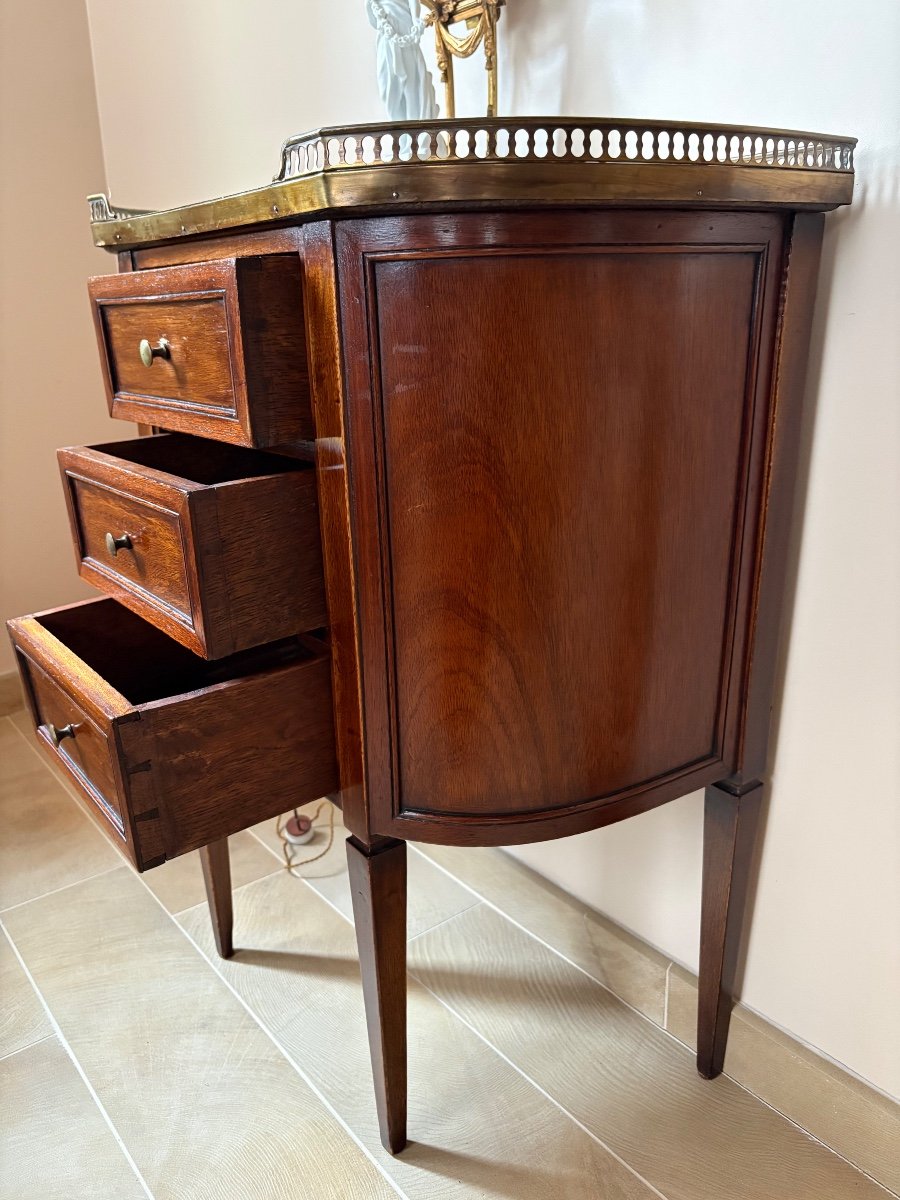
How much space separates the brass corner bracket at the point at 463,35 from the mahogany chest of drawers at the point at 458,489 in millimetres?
360

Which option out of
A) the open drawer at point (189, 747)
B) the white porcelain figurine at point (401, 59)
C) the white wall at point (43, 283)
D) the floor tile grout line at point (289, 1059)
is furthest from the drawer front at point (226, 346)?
the white wall at point (43, 283)

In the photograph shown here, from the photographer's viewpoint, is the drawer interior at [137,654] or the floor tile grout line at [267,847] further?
the floor tile grout line at [267,847]

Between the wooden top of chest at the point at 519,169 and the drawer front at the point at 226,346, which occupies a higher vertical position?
the wooden top of chest at the point at 519,169

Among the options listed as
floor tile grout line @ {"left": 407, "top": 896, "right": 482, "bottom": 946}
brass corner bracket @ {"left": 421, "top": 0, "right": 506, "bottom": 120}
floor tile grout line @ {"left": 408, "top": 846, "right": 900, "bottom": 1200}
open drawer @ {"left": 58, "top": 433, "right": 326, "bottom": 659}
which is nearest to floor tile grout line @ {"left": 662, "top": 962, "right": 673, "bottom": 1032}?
floor tile grout line @ {"left": 408, "top": 846, "right": 900, "bottom": 1200}

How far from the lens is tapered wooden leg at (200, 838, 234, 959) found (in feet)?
3.92

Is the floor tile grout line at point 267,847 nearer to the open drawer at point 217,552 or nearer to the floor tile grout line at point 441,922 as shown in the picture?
the floor tile grout line at point 441,922

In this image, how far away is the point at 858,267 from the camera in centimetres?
79

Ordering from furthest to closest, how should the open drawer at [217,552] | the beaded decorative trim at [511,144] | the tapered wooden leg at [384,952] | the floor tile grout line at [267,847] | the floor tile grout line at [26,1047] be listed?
the floor tile grout line at [267,847] < the floor tile grout line at [26,1047] < the tapered wooden leg at [384,952] < the open drawer at [217,552] < the beaded decorative trim at [511,144]

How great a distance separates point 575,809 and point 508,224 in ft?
1.59

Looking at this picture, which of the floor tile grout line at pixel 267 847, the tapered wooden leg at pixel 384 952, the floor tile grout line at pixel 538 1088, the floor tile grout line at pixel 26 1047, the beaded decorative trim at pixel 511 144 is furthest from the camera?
the floor tile grout line at pixel 267 847

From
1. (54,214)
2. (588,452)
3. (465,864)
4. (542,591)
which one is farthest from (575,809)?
(54,214)

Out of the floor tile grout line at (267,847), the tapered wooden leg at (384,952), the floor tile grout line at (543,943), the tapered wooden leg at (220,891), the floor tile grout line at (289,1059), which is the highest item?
the tapered wooden leg at (384,952)

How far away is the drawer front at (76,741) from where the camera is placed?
0.78 metres

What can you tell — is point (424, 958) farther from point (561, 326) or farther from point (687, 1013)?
point (561, 326)
